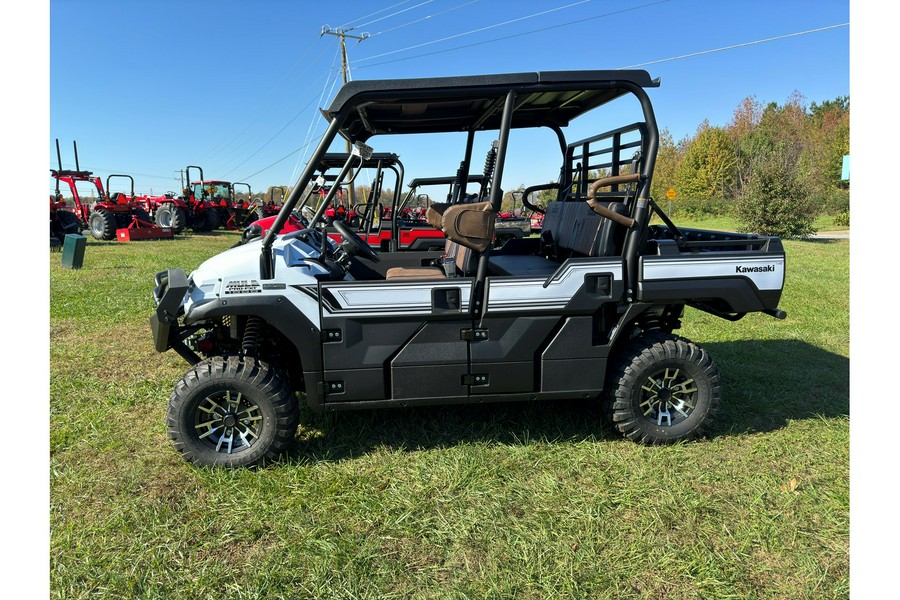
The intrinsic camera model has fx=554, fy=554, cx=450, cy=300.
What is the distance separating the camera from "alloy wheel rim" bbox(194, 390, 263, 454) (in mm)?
3188

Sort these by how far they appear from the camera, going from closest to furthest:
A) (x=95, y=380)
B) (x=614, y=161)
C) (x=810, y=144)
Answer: (x=614, y=161) → (x=95, y=380) → (x=810, y=144)

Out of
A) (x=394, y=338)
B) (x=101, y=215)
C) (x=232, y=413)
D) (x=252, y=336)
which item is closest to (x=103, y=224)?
(x=101, y=215)

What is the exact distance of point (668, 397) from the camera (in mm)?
3539

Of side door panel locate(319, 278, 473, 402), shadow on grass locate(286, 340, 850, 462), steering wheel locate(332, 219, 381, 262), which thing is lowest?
shadow on grass locate(286, 340, 850, 462)

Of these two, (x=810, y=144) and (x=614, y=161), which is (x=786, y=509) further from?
(x=810, y=144)

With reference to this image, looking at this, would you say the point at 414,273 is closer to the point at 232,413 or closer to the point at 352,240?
the point at 352,240

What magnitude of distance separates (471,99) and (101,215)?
1720 cm

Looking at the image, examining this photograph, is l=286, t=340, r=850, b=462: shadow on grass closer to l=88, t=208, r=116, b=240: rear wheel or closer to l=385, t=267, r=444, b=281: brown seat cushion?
l=385, t=267, r=444, b=281: brown seat cushion

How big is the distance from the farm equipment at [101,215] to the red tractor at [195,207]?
1.06 meters

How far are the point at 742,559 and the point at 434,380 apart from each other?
1732 millimetres

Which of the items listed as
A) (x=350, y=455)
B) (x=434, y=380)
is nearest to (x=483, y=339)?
(x=434, y=380)

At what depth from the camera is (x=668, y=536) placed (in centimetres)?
263

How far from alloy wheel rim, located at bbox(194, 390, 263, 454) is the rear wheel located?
16648mm

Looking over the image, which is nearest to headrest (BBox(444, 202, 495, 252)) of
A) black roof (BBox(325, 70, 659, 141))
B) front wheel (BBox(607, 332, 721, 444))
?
black roof (BBox(325, 70, 659, 141))
